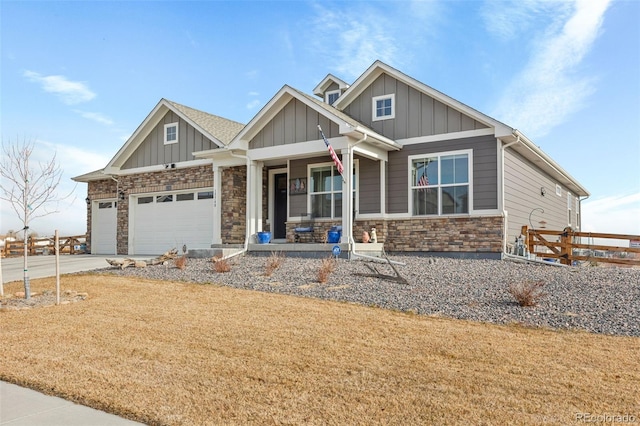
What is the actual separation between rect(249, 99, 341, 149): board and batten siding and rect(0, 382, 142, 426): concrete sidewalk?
10.0m

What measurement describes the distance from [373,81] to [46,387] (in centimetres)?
1226

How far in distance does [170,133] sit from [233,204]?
4432 mm

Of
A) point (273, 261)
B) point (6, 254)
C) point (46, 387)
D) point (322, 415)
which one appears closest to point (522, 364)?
point (322, 415)

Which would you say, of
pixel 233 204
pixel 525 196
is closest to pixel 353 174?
pixel 233 204

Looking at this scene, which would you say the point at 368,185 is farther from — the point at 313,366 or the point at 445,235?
the point at 313,366

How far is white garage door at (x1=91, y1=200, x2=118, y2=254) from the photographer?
19672mm

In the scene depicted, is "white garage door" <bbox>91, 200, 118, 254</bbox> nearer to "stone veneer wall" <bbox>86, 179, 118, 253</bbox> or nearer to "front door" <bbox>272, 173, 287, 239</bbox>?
"stone veneer wall" <bbox>86, 179, 118, 253</bbox>

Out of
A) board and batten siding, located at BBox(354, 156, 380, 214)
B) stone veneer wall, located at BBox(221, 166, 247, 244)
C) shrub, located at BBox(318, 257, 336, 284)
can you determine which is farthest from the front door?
shrub, located at BBox(318, 257, 336, 284)

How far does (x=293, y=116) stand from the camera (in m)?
13.7

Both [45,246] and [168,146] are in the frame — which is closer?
[168,146]

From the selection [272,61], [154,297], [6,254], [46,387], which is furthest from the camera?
[6,254]

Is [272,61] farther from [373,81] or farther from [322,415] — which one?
[322,415]

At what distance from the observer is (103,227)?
65.6 ft

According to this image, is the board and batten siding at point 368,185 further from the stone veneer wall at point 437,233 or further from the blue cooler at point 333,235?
the blue cooler at point 333,235
